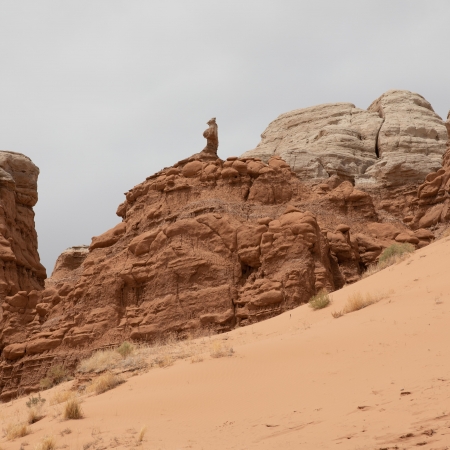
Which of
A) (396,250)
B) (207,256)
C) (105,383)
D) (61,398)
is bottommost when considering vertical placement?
(61,398)

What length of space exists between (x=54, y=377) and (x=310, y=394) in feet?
67.6

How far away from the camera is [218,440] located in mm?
10352

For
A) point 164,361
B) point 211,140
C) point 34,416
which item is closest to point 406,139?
point 211,140

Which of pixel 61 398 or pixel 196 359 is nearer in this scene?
pixel 196 359

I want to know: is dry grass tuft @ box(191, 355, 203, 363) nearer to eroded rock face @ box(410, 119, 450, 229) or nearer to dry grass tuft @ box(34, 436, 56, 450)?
dry grass tuft @ box(34, 436, 56, 450)

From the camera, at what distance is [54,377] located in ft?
98.1

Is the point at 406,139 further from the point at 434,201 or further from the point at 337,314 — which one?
the point at 337,314

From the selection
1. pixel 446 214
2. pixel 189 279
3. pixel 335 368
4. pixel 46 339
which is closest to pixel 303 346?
pixel 335 368

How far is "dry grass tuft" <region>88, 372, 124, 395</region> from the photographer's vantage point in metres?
15.3

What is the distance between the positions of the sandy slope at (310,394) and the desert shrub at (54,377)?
42.1ft

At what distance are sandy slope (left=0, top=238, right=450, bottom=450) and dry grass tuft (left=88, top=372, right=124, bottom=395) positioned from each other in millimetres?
376

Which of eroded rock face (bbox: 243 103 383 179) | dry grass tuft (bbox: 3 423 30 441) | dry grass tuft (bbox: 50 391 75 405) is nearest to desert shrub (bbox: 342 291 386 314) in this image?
dry grass tuft (bbox: 50 391 75 405)

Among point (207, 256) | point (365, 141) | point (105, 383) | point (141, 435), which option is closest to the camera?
point (141, 435)

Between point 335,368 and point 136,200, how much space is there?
25.8 meters
